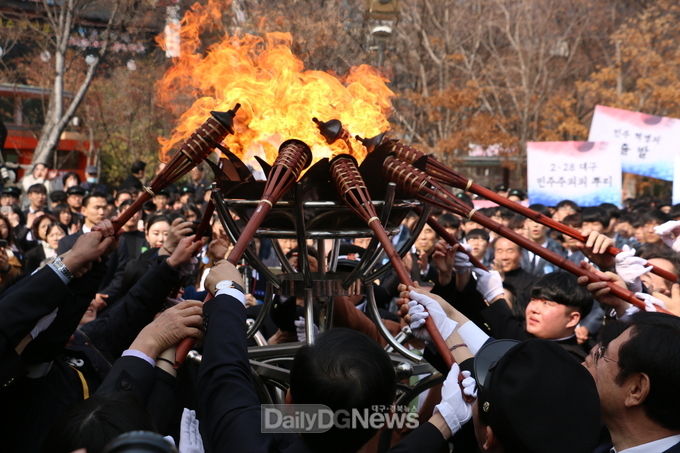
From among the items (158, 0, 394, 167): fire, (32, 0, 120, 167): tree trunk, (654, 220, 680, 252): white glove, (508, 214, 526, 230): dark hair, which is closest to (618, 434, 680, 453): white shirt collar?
(158, 0, 394, 167): fire

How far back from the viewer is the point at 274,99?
3906 millimetres

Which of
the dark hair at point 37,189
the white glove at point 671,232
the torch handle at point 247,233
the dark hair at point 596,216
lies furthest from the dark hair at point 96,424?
the dark hair at point 37,189

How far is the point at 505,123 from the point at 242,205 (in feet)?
59.3

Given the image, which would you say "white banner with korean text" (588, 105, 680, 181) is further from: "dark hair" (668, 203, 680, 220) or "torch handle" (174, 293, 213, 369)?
"torch handle" (174, 293, 213, 369)

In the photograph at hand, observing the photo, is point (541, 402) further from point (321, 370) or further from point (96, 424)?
point (96, 424)

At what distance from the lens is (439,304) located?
2.91m

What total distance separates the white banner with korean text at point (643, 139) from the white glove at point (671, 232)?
22.3ft

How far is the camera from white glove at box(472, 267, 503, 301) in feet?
13.9

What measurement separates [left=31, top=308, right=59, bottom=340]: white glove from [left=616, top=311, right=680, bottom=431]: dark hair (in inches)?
79.3

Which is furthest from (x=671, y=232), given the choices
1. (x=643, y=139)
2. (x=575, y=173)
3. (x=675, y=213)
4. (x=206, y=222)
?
(x=643, y=139)

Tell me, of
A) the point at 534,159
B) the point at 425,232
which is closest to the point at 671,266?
the point at 425,232

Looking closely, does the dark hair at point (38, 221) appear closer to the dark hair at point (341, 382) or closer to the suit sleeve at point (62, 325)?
the suit sleeve at point (62, 325)

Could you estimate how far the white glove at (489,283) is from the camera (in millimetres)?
4227

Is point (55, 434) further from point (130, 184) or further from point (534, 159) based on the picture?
point (130, 184)
